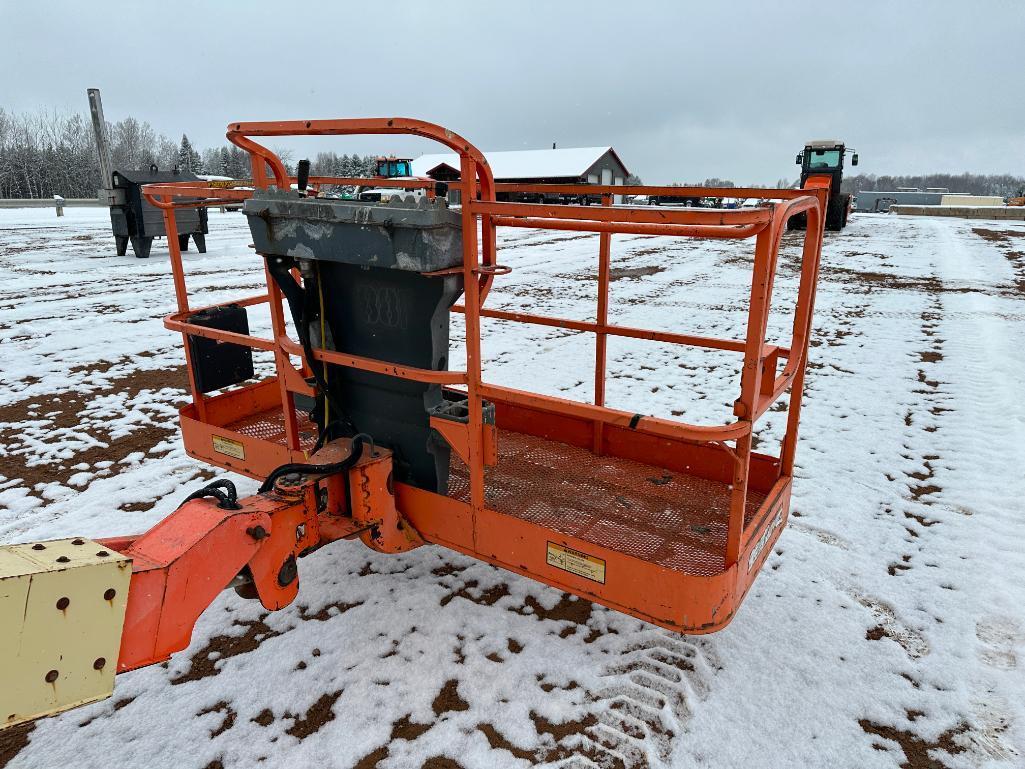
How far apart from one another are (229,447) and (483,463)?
5.51 ft

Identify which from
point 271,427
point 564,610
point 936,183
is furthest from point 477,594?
point 936,183

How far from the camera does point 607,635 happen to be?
2914 mm

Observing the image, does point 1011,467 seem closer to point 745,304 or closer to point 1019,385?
point 1019,385

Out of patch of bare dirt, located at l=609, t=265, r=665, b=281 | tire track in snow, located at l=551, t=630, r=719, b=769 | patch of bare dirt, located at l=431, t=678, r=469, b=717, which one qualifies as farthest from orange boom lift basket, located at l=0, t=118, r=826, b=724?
patch of bare dirt, located at l=609, t=265, r=665, b=281

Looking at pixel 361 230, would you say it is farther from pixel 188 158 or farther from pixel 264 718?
pixel 188 158

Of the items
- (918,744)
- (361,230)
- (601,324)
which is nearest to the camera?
(918,744)

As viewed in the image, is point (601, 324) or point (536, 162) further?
point (536, 162)

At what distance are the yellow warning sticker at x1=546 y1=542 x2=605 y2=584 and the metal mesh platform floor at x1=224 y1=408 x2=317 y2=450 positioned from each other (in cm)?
190

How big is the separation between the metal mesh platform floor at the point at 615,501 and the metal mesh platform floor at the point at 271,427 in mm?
975

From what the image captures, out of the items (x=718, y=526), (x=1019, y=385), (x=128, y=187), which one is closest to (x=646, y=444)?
(x=718, y=526)

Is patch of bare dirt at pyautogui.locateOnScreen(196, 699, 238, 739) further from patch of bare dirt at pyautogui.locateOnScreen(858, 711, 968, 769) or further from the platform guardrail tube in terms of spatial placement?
patch of bare dirt at pyautogui.locateOnScreen(858, 711, 968, 769)

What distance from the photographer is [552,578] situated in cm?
274

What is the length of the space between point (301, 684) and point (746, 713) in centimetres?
176

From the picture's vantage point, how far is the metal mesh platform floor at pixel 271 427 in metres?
4.08
